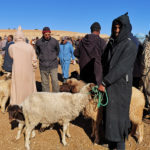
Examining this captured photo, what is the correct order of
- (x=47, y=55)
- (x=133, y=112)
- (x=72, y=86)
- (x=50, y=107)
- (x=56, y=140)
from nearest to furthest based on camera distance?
(x=50, y=107)
(x=133, y=112)
(x=56, y=140)
(x=72, y=86)
(x=47, y=55)

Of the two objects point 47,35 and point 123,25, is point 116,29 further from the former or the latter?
point 47,35

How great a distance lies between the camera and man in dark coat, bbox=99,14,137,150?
8.27 ft

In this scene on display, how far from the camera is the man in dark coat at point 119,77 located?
2520 millimetres

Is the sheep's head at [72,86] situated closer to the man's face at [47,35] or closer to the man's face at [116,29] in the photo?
the man's face at [47,35]

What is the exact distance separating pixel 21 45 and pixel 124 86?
98.7 inches

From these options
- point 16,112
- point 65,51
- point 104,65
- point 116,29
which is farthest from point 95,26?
point 65,51


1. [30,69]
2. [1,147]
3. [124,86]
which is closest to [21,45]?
[30,69]

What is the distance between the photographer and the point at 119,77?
8.41 feet

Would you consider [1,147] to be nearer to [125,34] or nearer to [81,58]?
[81,58]

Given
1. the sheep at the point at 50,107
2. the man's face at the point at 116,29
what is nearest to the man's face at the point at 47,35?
the sheep at the point at 50,107

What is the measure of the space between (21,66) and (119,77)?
2.37 meters

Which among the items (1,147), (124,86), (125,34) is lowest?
(1,147)

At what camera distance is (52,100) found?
3.40 metres

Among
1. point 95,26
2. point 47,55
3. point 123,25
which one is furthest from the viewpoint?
point 47,55
